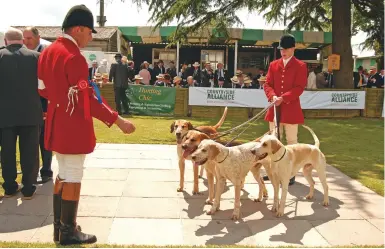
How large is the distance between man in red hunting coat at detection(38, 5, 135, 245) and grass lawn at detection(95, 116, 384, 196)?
4437 mm

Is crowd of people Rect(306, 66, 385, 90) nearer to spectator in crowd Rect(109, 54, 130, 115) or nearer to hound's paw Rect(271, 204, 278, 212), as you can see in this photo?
spectator in crowd Rect(109, 54, 130, 115)

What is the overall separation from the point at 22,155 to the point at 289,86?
153 inches

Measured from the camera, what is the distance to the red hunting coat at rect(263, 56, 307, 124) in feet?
19.7

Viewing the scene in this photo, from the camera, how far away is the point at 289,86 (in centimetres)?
611

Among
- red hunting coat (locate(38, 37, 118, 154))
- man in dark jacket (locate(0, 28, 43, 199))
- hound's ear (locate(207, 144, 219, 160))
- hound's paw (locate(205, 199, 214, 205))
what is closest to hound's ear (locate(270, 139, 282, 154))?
hound's ear (locate(207, 144, 219, 160))

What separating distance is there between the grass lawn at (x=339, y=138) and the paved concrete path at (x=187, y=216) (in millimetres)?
1064

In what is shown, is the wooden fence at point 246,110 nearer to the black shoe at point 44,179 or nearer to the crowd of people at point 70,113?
the black shoe at point 44,179

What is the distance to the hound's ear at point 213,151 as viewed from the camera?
4.52 meters

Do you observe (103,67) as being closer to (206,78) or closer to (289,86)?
(206,78)

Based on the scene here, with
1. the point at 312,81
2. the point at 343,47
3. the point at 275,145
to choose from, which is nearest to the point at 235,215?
the point at 275,145

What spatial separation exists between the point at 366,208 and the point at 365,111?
1283 cm

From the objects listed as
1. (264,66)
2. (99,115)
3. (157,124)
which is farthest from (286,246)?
(264,66)

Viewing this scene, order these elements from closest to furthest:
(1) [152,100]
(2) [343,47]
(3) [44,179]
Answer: (3) [44,179], (1) [152,100], (2) [343,47]

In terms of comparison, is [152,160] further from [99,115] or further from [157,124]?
[157,124]
